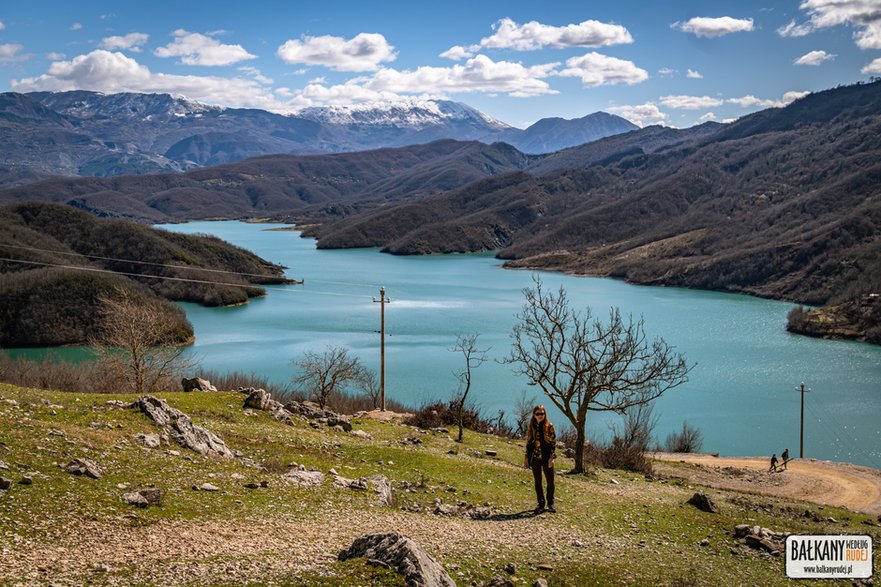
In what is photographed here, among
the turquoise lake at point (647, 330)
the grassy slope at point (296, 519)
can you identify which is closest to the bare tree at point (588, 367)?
the grassy slope at point (296, 519)

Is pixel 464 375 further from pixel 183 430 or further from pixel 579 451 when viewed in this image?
pixel 183 430

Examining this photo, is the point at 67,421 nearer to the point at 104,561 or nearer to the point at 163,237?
the point at 104,561

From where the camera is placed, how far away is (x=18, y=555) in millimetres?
7188

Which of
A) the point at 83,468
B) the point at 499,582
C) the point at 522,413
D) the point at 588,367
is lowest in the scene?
the point at 522,413

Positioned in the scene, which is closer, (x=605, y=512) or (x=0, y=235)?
(x=605, y=512)

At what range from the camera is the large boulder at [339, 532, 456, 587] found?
7.64 meters

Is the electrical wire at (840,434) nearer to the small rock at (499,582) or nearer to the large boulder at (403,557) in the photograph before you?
the small rock at (499,582)

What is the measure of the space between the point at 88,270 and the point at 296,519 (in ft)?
250

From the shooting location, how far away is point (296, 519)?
971 centimetres

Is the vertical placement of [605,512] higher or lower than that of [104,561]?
lower

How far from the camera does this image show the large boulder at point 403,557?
764 cm

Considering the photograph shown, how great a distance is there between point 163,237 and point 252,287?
92.9 ft

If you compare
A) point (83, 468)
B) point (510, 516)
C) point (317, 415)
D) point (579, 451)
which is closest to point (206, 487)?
point (83, 468)

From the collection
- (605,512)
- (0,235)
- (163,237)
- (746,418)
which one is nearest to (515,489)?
(605,512)
